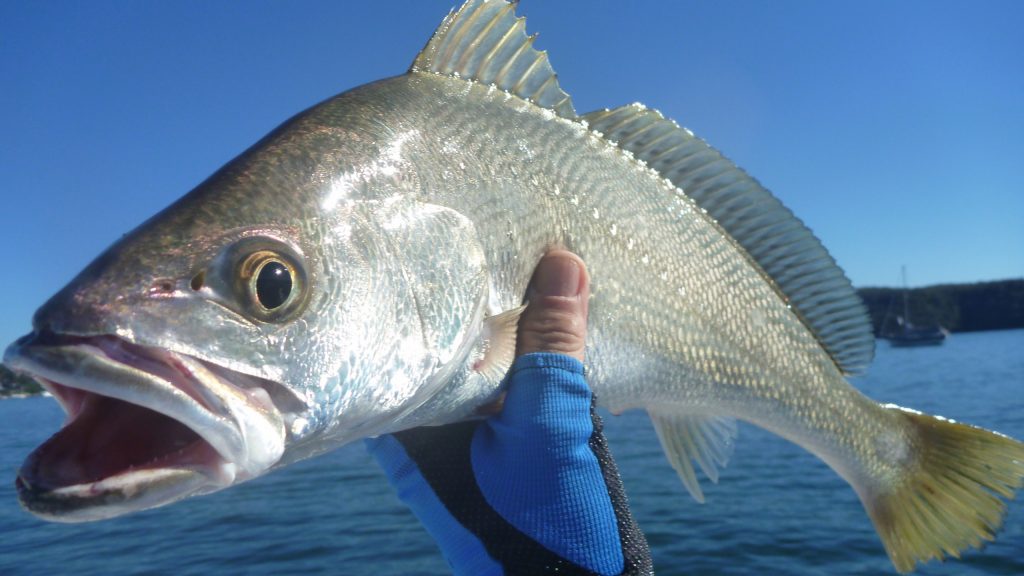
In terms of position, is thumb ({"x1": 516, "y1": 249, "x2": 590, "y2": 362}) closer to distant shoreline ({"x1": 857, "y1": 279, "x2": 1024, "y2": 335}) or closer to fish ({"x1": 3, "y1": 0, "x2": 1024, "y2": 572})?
fish ({"x1": 3, "y1": 0, "x2": 1024, "y2": 572})

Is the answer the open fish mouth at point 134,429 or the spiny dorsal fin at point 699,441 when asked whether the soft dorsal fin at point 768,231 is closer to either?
the spiny dorsal fin at point 699,441

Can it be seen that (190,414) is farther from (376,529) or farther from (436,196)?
(376,529)

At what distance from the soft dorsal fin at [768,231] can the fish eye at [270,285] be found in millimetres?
1635

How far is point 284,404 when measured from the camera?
152 cm

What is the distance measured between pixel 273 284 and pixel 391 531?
952cm

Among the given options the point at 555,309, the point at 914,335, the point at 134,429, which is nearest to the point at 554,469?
the point at 555,309

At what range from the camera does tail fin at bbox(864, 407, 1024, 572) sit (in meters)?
2.85

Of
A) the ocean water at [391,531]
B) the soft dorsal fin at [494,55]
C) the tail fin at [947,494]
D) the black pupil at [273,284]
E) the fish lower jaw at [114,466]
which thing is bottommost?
the ocean water at [391,531]

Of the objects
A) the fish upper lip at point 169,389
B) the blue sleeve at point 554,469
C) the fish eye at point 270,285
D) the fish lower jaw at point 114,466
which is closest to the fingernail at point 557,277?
the blue sleeve at point 554,469

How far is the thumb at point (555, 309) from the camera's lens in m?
2.22

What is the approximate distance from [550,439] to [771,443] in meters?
16.7

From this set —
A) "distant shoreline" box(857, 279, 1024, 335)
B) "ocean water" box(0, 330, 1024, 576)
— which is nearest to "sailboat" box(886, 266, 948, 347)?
"distant shoreline" box(857, 279, 1024, 335)

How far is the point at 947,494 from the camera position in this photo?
2959 millimetres

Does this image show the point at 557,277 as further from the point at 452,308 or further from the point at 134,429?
the point at 134,429
